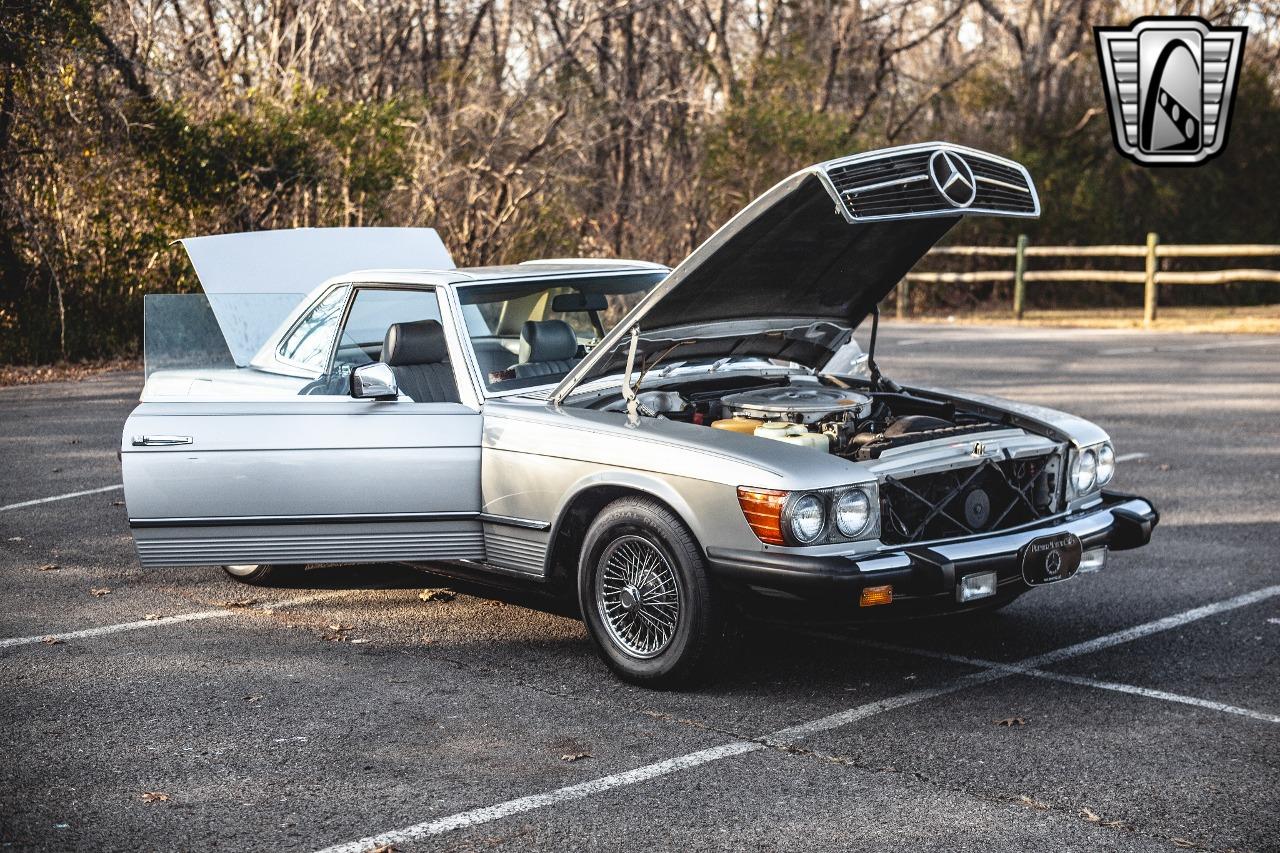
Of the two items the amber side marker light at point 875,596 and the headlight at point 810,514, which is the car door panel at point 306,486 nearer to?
the headlight at point 810,514

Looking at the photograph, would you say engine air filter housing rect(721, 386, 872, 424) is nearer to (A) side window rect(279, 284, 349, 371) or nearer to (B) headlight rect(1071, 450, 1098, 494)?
(B) headlight rect(1071, 450, 1098, 494)

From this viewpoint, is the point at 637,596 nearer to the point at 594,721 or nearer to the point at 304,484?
the point at 594,721

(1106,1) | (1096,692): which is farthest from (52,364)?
(1106,1)

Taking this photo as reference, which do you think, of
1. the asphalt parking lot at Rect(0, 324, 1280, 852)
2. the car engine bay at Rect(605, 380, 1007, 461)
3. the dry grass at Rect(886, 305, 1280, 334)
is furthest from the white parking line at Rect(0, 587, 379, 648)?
the dry grass at Rect(886, 305, 1280, 334)

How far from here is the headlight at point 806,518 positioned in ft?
16.4

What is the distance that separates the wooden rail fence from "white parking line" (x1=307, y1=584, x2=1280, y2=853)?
741 inches

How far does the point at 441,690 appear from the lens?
5469 millimetres

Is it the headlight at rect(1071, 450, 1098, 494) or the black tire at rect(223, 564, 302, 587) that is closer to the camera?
the headlight at rect(1071, 450, 1098, 494)

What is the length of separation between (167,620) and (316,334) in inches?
60.5

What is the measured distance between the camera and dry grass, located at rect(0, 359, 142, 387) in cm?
1653

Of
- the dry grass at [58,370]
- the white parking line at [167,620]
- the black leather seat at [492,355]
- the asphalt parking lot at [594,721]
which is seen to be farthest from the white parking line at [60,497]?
the dry grass at [58,370]

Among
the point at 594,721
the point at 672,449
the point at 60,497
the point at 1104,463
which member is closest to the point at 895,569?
the point at 672,449

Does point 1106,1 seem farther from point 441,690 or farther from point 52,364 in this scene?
point 441,690

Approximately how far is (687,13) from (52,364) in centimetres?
1542
